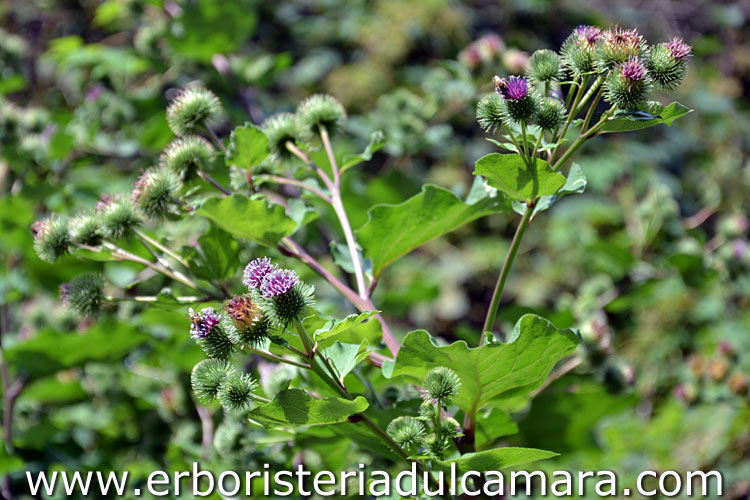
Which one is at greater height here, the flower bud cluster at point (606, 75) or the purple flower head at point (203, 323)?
the flower bud cluster at point (606, 75)

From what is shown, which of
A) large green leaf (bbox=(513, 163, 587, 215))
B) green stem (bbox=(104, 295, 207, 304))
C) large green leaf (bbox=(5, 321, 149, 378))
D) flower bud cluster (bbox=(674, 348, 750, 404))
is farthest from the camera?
flower bud cluster (bbox=(674, 348, 750, 404))

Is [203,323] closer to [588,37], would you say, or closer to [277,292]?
[277,292]

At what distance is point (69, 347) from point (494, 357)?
4.35ft

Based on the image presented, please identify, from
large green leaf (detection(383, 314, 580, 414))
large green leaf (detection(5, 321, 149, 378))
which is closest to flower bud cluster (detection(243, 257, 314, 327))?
large green leaf (detection(383, 314, 580, 414))

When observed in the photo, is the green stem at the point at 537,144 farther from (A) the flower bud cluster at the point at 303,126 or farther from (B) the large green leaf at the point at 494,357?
(A) the flower bud cluster at the point at 303,126

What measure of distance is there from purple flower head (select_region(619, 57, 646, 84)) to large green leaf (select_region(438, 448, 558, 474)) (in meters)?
0.51

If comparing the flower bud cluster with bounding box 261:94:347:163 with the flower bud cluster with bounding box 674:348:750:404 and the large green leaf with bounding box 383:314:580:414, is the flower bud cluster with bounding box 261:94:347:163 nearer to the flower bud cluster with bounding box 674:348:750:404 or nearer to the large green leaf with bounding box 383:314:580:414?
the large green leaf with bounding box 383:314:580:414

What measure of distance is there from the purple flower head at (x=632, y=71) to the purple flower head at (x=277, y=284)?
51 centimetres

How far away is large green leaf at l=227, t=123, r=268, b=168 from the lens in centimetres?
121

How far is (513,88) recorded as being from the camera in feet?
3.15

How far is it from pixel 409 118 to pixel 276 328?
4.83 feet

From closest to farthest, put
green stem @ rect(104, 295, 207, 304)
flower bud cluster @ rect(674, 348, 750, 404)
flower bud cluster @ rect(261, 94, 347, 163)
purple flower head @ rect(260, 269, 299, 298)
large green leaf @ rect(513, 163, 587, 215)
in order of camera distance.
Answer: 1. purple flower head @ rect(260, 269, 299, 298)
2. large green leaf @ rect(513, 163, 587, 215)
3. green stem @ rect(104, 295, 207, 304)
4. flower bud cluster @ rect(261, 94, 347, 163)
5. flower bud cluster @ rect(674, 348, 750, 404)

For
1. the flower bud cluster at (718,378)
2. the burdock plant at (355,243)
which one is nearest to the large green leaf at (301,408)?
the burdock plant at (355,243)

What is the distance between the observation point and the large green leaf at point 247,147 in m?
1.21
